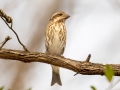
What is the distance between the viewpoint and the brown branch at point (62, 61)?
4.14 m

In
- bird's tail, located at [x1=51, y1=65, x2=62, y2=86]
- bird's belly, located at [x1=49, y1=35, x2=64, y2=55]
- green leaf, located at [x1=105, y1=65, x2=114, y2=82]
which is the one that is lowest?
bird's tail, located at [x1=51, y1=65, x2=62, y2=86]

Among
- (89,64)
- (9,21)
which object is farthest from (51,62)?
(9,21)

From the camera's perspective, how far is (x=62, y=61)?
435 cm

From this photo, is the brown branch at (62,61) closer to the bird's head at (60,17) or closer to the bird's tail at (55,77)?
the bird's tail at (55,77)

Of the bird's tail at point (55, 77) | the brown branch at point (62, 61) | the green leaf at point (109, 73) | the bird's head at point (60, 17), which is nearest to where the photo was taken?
the green leaf at point (109, 73)

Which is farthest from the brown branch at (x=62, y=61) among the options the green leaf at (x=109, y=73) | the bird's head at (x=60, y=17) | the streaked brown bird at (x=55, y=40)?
the bird's head at (x=60, y=17)

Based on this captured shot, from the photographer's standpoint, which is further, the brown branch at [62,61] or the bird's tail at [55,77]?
the bird's tail at [55,77]

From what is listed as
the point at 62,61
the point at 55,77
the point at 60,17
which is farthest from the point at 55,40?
the point at 62,61

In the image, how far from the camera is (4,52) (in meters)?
4.23

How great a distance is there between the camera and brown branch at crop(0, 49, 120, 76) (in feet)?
13.6

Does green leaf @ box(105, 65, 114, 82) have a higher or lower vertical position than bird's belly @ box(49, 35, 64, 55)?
lower

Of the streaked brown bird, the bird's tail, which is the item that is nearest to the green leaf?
the bird's tail

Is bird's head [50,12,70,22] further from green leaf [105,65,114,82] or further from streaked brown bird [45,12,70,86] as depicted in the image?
green leaf [105,65,114,82]

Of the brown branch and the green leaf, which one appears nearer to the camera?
the green leaf
